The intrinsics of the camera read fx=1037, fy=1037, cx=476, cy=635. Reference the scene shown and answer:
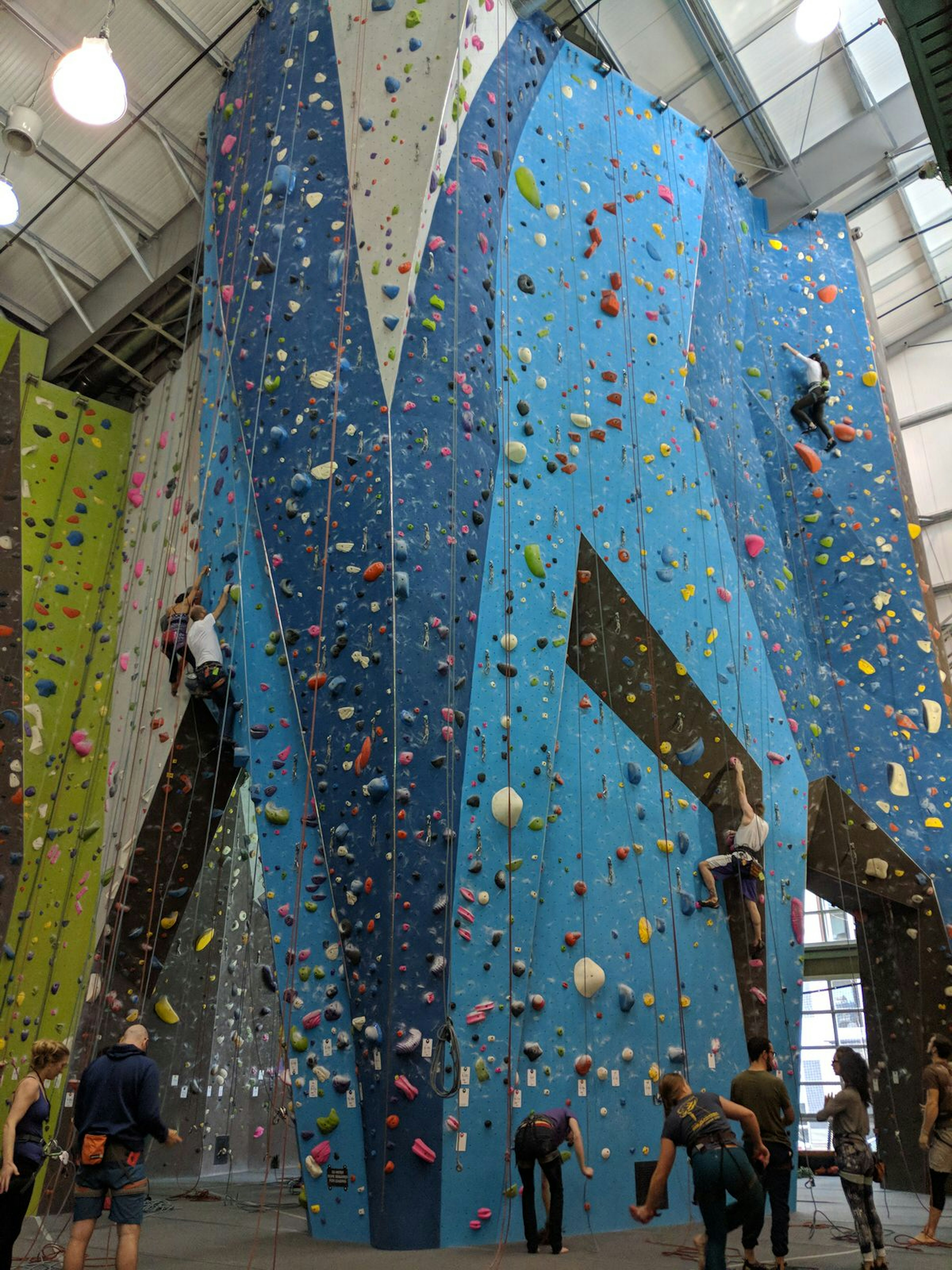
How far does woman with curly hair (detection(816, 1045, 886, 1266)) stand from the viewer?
4.22 metres

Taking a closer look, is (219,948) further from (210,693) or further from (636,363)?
(636,363)

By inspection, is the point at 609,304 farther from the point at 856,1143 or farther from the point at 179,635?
the point at 856,1143

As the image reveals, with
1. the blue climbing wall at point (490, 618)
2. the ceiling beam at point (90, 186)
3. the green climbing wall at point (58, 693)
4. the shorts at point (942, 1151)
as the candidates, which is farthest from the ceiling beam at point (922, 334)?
the shorts at point (942, 1151)

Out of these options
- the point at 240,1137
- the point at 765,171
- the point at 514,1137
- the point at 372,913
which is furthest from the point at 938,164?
the point at 240,1137

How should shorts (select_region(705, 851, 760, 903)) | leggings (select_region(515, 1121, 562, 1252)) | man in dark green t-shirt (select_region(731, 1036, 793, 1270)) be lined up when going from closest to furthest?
man in dark green t-shirt (select_region(731, 1036, 793, 1270)) → leggings (select_region(515, 1121, 562, 1252)) → shorts (select_region(705, 851, 760, 903))

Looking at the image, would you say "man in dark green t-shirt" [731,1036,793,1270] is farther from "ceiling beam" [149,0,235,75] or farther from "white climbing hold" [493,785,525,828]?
"ceiling beam" [149,0,235,75]

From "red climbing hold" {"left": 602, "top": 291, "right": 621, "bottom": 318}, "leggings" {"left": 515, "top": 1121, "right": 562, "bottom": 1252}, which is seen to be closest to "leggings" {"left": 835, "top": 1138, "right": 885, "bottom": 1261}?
"leggings" {"left": 515, "top": 1121, "right": 562, "bottom": 1252}

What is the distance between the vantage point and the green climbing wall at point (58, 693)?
24.1ft

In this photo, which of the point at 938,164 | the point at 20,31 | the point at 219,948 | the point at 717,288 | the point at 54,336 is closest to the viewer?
the point at 938,164

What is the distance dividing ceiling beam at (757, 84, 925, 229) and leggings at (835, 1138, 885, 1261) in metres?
9.09

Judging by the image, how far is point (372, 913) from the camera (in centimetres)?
554

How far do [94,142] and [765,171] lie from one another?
6594 mm

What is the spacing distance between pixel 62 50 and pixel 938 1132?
9.24m

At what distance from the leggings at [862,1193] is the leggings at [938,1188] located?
977mm
